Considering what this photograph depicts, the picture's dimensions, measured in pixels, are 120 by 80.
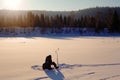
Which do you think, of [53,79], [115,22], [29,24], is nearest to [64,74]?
[53,79]

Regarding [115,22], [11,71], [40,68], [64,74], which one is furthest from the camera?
[115,22]

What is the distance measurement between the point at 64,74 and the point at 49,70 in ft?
4.32

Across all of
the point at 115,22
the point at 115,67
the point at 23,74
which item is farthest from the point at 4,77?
the point at 115,22

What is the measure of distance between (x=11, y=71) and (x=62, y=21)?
8368cm

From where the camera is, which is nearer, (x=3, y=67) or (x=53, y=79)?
(x=53, y=79)

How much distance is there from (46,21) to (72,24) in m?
8.99

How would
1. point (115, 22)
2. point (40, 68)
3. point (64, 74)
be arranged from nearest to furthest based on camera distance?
point (64, 74)
point (40, 68)
point (115, 22)

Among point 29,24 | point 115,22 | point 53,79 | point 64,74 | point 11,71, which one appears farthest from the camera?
point 29,24

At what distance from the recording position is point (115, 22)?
265ft

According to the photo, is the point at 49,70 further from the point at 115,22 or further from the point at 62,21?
the point at 62,21

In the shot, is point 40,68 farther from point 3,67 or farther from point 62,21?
point 62,21

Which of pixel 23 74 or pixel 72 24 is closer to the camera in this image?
pixel 23 74

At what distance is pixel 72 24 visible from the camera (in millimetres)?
92188

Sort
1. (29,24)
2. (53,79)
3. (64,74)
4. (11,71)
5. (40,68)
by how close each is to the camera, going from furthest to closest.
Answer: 1. (29,24)
2. (40,68)
3. (11,71)
4. (64,74)
5. (53,79)
